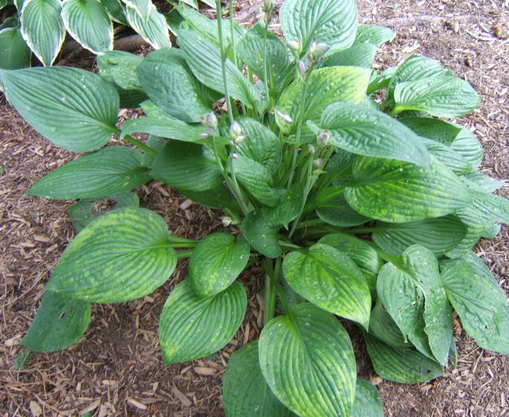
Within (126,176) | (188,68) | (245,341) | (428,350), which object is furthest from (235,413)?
(188,68)

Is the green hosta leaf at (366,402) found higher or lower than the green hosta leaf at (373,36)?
lower

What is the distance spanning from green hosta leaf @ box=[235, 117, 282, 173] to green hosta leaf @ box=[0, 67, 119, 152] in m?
0.50

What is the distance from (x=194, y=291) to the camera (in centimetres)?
141

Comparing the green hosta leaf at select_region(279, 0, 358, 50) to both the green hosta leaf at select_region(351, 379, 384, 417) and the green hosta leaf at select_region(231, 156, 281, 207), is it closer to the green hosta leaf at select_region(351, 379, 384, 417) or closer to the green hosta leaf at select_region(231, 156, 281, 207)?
the green hosta leaf at select_region(231, 156, 281, 207)

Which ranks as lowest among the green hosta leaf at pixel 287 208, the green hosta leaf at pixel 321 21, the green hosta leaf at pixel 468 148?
the green hosta leaf at pixel 287 208

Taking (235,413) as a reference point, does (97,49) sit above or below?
above

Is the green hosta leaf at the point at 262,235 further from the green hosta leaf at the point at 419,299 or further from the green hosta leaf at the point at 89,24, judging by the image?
the green hosta leaf at the point at 89,24

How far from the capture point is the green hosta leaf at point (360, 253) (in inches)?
57.6

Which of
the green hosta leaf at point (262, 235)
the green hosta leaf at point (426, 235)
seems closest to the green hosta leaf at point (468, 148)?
the green hosta leaf at point (426, 235)

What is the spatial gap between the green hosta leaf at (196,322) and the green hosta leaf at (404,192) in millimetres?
517

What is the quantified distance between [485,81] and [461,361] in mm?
1469

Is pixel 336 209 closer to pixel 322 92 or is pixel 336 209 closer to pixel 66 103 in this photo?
pixel 322 92

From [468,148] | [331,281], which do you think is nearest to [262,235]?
[331,281]

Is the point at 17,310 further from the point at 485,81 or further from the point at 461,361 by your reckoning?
the point at 485,81
